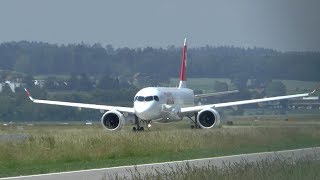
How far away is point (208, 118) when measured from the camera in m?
61.9

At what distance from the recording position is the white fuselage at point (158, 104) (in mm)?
61031

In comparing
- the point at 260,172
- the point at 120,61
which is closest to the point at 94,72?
the point at 120,61

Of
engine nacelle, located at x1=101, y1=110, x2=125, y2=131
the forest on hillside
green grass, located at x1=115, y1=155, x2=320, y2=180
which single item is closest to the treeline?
the forest on hillside

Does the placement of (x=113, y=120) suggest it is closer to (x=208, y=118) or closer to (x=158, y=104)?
(x=158, y=104)

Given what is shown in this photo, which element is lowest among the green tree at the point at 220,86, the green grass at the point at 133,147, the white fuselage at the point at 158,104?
the green grass at the point at 133,147

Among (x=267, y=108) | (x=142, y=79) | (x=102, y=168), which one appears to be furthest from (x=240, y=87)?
(x=102, y=168)

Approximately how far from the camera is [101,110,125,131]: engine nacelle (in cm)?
6069

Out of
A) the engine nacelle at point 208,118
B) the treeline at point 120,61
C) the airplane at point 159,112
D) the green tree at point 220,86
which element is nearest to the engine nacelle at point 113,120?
the airplane at point 159,112

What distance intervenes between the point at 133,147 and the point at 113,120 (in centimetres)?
2342

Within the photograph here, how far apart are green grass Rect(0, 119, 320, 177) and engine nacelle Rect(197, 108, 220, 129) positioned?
16.6 meters

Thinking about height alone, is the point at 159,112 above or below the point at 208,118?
above

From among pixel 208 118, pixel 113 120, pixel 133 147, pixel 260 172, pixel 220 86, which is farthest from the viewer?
pixel 220 86

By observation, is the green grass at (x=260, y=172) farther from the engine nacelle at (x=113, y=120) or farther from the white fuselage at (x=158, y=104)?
the white fuselage at (x=158, y=104)

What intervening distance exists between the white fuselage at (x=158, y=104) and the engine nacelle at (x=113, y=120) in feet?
4.16
